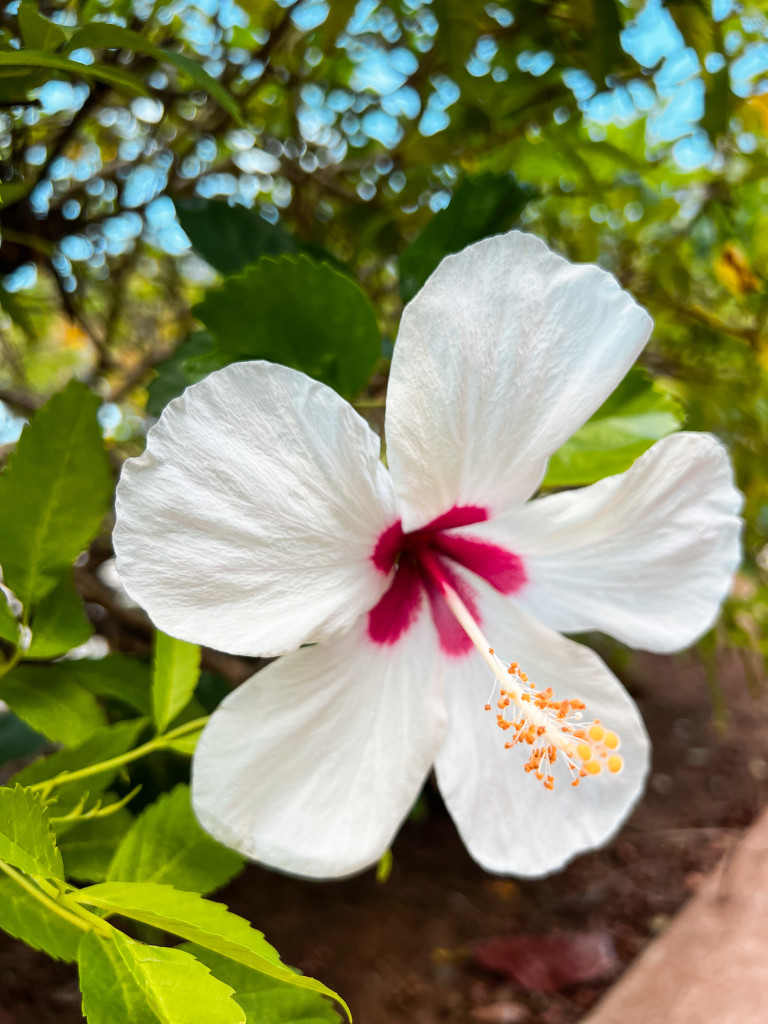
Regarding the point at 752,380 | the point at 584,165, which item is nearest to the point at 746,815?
the point at 752,380

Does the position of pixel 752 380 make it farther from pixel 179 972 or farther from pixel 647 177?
pixel 179 972

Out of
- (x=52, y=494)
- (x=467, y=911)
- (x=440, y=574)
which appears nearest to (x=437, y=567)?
(x=440, y=574)

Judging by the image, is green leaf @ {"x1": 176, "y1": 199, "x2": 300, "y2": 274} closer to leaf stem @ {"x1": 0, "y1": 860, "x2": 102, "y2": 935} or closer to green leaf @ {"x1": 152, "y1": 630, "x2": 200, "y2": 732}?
green leaf @ {"x1": 152, "y1": 630, "x2": 200, "y2": 732}

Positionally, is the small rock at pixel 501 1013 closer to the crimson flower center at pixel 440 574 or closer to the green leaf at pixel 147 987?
the crimson flower center at pixel 440 574

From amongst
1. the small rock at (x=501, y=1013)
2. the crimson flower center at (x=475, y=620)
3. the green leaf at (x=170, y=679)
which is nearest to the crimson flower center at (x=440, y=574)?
the crimson flower center at (x=475, y=620)

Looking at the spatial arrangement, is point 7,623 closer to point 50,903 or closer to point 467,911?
point 50,903

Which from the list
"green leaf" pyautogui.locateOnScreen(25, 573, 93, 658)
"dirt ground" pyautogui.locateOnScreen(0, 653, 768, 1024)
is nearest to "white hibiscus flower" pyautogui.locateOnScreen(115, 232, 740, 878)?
"green leaf" pyautogui.locateOnScreen(25, 573, 93, 658)
